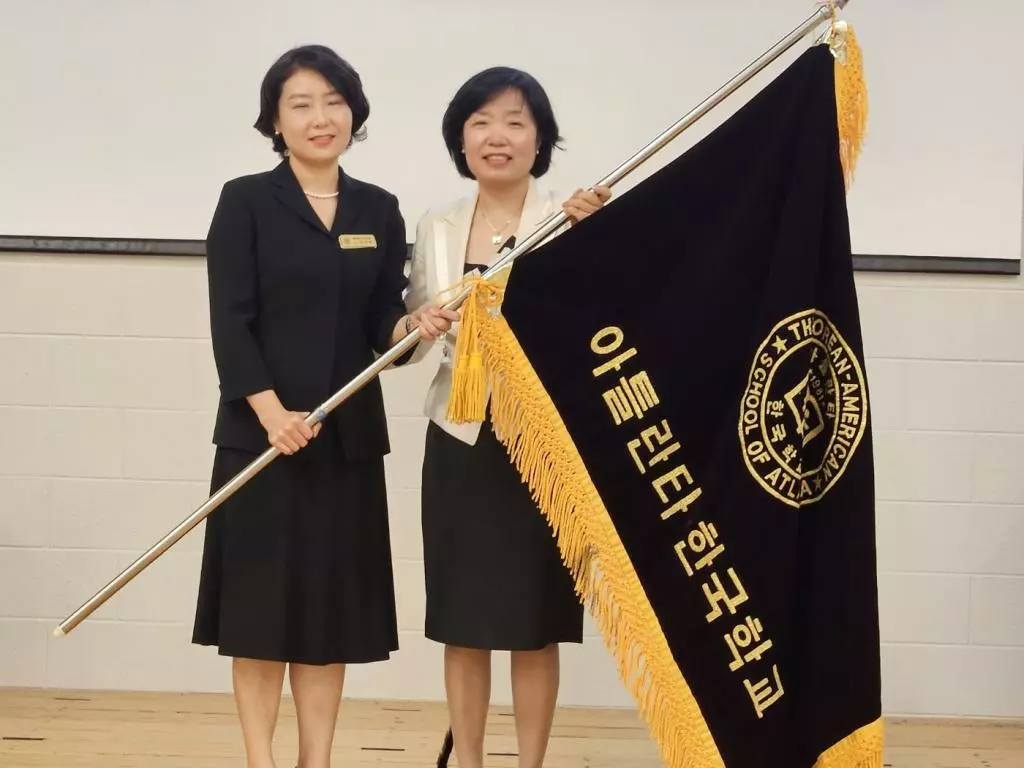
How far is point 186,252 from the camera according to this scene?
3.24m

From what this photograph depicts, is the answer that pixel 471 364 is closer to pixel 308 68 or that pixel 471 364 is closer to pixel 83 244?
pixel 308 68

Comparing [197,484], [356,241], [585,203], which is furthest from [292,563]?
[197,484]

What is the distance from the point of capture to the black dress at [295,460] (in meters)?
2.14

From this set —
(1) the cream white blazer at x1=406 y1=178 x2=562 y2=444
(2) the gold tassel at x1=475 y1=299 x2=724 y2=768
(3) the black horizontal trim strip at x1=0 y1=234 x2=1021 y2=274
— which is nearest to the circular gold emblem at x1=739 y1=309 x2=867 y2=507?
(2) the gold tassel at x1=475 y1=299 x2=724 y2=768

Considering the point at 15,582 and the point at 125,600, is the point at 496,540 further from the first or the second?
the point at 15,582

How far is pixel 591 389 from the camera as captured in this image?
2061 mm

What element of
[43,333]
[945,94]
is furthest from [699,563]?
[43,333]

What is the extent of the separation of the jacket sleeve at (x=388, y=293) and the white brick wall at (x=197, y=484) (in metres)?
1.01

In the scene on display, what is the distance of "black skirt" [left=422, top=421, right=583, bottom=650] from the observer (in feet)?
7.36

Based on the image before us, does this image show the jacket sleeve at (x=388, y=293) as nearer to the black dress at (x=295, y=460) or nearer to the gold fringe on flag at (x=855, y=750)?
the black dress at (x=295, y=460)

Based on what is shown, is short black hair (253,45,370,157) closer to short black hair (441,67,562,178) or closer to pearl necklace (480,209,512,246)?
short black hair (441,67,562,178)

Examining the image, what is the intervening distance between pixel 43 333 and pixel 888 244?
91.0 inches

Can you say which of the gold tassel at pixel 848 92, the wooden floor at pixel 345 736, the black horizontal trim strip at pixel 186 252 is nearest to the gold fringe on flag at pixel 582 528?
the gold tassel at pixel 848 92

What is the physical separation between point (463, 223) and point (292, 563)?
0.71 metres
